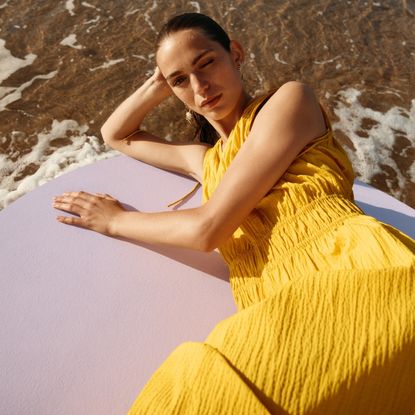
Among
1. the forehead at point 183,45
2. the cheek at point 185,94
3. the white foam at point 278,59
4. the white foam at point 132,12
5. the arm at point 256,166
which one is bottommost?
the white foam at point 278,59

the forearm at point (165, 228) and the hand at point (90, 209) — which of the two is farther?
the hand at point (90, 209)

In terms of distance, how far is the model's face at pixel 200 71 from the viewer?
5.62 feet

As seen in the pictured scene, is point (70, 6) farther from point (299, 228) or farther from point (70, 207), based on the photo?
point (299, 228)

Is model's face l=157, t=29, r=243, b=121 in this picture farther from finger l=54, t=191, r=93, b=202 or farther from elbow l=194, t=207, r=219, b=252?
finger l=54, t=191, r=93, b=202

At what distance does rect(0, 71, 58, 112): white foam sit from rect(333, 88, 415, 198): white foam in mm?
2642

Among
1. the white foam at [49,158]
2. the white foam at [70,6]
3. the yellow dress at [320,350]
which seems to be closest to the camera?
the yellow dress at [320,350]

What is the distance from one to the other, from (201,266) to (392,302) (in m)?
0.81

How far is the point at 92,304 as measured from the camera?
5.44ft

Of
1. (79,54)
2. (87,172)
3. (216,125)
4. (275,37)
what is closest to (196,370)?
(216,125)

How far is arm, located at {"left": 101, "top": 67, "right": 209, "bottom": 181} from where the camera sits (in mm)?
2182

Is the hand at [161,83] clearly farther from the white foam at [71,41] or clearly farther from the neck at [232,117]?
the white foam at [71,41]

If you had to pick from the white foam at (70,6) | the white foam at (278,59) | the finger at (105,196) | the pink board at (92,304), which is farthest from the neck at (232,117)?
the white foam at (70,6)

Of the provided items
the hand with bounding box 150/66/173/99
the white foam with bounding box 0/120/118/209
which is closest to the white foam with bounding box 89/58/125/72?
the white foam with bounding box 0/120/118/209

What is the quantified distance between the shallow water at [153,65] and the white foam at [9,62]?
2 cm
